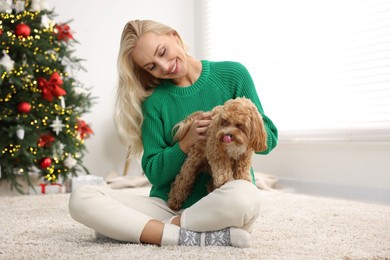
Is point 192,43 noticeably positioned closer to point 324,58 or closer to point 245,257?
point 324,58

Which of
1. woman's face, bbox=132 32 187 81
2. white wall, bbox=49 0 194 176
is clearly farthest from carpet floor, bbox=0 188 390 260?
white wall, bbox=49 0 194 176

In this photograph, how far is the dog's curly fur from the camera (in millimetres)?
1774

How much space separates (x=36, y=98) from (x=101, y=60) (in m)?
1.38

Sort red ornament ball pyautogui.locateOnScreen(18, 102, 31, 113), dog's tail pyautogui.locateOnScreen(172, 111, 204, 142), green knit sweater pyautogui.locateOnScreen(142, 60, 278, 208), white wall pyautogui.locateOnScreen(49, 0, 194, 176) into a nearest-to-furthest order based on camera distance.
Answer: dog's tail pyautogui.locateOnScreen(172, 111, 204, 142), green knit sweater pyautogui.locateOnScreen(142, 60, 278, 208), red ornament ball pyautogui.locateOnScreen(18, 102, 31, 113), white wall pyautogui.locateOnScreen(49, 0, 194, 176)

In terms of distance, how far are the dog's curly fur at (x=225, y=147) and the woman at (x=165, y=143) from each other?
50 mm

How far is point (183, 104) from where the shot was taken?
7.24 ft

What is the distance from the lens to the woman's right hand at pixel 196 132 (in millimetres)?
1923

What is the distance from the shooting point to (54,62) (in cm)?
437

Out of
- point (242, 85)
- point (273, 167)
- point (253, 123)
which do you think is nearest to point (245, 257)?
point (253, 123)

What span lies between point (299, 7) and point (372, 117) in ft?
4.16

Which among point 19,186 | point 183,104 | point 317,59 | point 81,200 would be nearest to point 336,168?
point 317,59

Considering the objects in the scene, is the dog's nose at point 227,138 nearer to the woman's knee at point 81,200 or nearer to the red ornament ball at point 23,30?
the woman's knee at point 81,200

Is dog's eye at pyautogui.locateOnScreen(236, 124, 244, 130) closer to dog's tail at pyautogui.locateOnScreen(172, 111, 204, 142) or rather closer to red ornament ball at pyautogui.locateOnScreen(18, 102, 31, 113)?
dog's tail at pyautogui.locateOnScreen(172, 111, 204, 142)

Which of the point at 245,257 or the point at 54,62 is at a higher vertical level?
the point at 54,62
